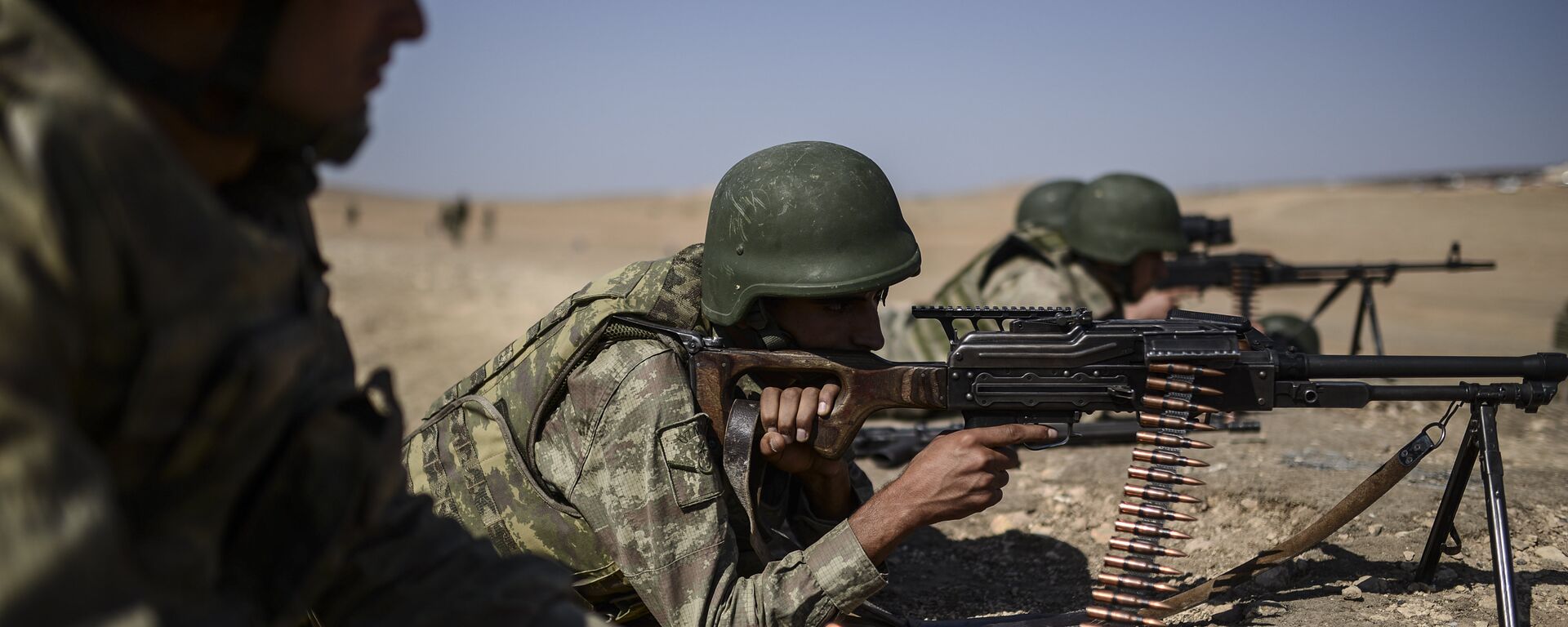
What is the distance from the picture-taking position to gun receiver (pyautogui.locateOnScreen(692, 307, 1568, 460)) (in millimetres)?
3475

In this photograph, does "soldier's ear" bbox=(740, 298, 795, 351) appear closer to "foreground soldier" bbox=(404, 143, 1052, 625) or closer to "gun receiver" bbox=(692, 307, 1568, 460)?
"foreground soldier" bbox=(404, 143, 1052, 625)

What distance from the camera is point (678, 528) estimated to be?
10.00ft

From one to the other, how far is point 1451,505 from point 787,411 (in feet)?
8.01

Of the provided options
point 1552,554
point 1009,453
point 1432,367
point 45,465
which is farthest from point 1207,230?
point 45,465

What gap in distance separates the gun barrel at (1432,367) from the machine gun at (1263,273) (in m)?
5.57

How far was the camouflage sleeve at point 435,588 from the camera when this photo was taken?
185 cm

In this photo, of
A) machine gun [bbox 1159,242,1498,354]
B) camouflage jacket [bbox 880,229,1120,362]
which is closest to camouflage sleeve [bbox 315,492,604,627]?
camouflage jacket [bbox 880,229,1120,362]

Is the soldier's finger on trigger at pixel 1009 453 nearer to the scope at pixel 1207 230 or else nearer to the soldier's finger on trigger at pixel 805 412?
the soldier's finger on trigger at pixel 805 412

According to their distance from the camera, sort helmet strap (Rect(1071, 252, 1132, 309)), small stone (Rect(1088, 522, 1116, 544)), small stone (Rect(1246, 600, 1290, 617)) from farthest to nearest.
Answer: helmet strap (Rect(1071, 252, 1132, 309)) → small stone (Rect(1088, 522, 1116, 544)) → small stone (Rect(1246, 600, 1290, 617))

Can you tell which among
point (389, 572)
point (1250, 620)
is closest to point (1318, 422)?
point (1250, 620)

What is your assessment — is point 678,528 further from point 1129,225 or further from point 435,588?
point 1129,225

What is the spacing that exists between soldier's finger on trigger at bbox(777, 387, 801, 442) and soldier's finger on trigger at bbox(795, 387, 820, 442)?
1 centimetres

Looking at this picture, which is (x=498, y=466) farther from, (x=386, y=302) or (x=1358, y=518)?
(x=386, y=302)

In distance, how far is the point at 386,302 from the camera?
1523 centimetres
